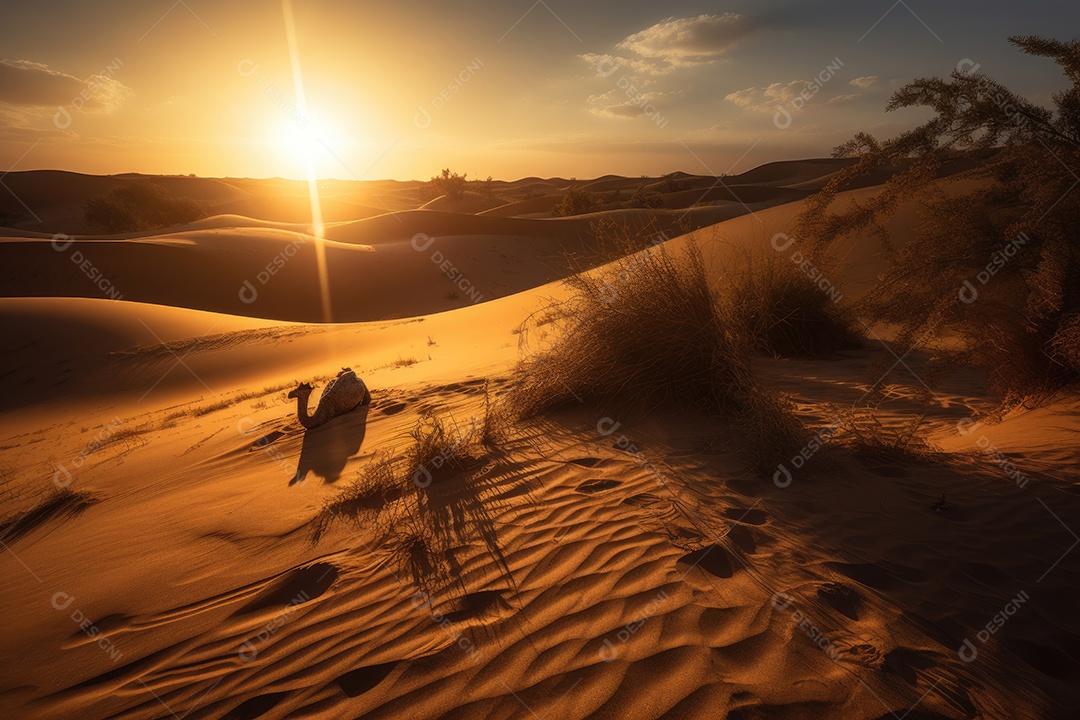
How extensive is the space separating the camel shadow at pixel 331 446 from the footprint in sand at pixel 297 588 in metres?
1.14

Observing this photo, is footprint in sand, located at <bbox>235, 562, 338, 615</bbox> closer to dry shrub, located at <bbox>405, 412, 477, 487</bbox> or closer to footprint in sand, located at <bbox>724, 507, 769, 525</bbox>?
dry shrub, located at <bbox>405, 412, 477, 487</bbox>

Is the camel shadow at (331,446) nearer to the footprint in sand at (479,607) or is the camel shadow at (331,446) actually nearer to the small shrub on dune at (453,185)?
the footprint in sand at (479,607)

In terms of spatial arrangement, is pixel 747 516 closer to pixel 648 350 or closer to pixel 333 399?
pixel 648 350

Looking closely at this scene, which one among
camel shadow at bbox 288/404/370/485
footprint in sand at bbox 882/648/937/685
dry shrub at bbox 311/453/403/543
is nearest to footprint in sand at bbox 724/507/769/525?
footprint in sand at bbox 882/648/937/685

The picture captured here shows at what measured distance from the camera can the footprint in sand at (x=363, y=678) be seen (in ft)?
5.94

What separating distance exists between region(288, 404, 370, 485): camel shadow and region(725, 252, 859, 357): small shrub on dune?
486 centimetres

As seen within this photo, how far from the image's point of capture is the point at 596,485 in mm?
3043

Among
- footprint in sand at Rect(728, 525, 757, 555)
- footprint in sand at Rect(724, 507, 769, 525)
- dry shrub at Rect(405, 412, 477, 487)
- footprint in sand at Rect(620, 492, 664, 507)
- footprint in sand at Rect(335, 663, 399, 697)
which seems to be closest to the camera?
footprint in sand at Rect(335, 663, 399, 697)

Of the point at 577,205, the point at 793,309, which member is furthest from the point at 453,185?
the point at 793,309

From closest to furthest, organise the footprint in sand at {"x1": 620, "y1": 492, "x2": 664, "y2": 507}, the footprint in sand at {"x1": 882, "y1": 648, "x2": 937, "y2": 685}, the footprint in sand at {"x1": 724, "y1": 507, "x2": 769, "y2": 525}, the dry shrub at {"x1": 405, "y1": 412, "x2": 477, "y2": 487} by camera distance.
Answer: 1. the footprint in sand at {"x1": 882, "y1": 648, "x2": 937, "y2": 685}
2. the footprint in sand at {"x1": 724, "y1": 507, "x2": 769, "y2": 525}
3. the footprint in sand at {"x1": 620, "y1": 492, "x2": 664, "y2": 507}
4. the dry shrub at {"x1": 405, "y1": 412, "x2": 477, "y2": 487}

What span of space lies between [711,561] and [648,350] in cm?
205

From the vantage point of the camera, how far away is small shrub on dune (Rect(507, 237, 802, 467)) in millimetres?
3887

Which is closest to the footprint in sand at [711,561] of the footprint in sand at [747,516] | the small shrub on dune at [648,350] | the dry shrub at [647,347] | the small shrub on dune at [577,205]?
the footprint in sand at [747,516]

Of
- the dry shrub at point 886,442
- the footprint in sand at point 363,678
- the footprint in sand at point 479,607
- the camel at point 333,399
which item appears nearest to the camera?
the footprint in sand at point 363,678
